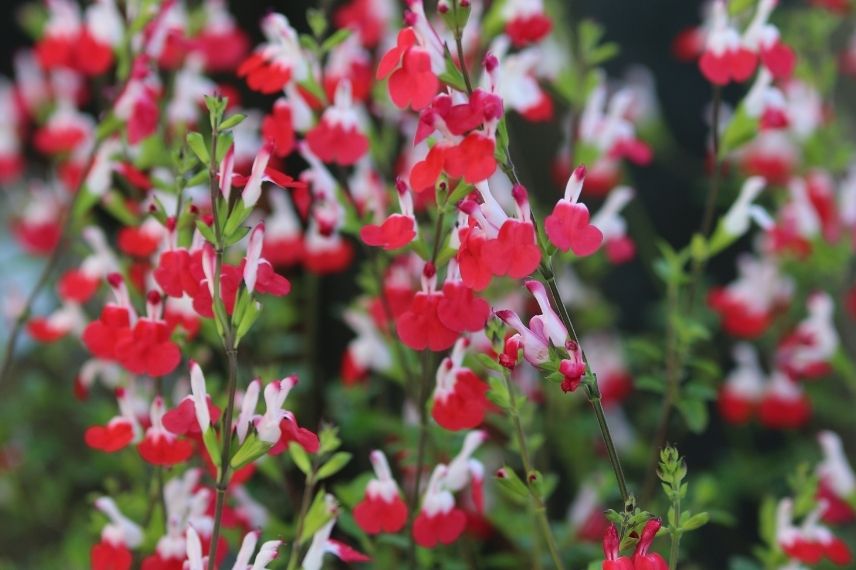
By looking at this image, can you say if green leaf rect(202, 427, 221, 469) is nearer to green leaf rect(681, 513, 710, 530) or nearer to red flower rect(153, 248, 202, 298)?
red flower rect(153, 248, 202, 298)

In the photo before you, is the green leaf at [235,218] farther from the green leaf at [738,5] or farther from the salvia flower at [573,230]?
the green leaf at [738,5]

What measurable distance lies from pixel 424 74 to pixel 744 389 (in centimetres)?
114

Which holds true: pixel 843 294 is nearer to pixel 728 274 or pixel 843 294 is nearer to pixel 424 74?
pixel 728 274

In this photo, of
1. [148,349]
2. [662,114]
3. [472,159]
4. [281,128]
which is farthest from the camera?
[662,114]

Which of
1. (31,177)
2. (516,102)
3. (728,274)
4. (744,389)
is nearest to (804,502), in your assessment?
(516,102)

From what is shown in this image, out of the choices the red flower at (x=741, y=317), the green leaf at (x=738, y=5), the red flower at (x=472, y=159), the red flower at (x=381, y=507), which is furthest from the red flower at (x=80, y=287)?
the red flower at (x=741, y=317)

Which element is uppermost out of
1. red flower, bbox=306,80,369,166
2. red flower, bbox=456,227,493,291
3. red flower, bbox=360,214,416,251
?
red flower, bbox=456,227,493,291

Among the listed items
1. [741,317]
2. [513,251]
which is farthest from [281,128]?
[741,317]

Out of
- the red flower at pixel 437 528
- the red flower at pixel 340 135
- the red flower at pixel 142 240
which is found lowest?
the red flower at pixel 437 528

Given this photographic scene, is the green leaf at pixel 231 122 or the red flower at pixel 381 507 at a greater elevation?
the green leaf at pixel 231 122

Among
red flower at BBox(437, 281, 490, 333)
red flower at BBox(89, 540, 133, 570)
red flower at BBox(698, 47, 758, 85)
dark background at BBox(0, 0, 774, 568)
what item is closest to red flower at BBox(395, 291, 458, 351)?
red flower at BBox(437, 281, 490, 333)

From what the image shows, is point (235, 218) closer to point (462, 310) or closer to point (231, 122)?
A: point (231, 122)

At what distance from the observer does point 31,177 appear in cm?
292

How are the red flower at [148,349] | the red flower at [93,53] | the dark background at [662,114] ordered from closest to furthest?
the red flower at [148,349] → the red flower at [93,53] → the dark background at [662,114]
